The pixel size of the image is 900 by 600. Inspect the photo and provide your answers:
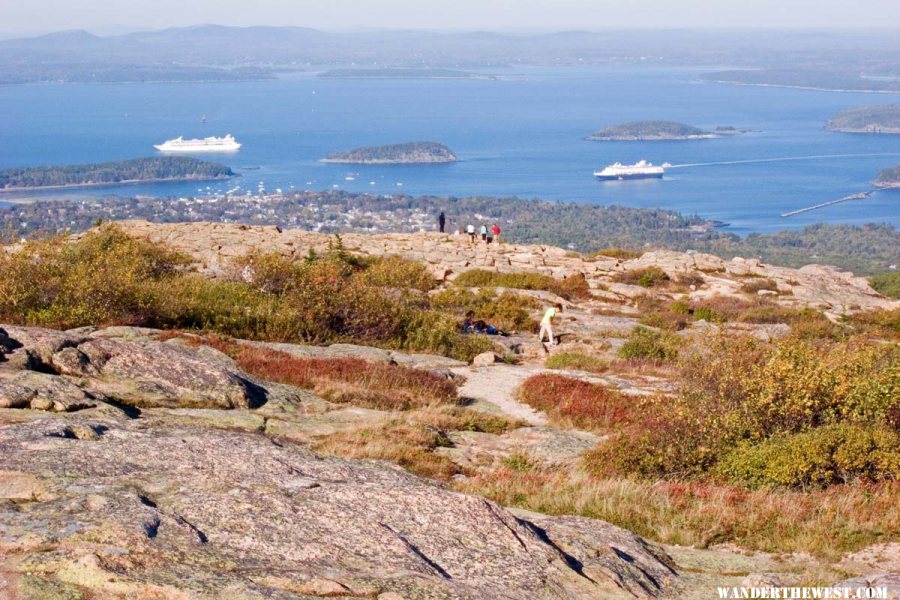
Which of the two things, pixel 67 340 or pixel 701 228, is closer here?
pixel 67 340

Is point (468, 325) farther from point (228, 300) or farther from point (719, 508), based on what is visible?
A: point (719, 508)

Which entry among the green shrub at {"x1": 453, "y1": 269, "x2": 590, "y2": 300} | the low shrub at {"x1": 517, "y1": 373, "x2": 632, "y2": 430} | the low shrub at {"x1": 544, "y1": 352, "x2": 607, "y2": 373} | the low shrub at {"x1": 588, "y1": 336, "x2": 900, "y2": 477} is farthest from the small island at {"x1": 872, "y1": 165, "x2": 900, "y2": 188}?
the low shrub at {"x1": 588, "y1": 336, "x2": 900, "y2": 477}

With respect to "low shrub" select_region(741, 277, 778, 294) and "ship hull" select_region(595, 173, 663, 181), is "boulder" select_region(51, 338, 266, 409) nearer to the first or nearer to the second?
"low shrub" select_region(741, 277, 778, 294)

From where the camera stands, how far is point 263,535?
17.3ft

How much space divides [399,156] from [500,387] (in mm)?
146442

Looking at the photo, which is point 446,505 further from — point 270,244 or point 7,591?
point 270,244

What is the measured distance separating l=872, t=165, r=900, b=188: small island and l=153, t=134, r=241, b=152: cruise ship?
4299 inches

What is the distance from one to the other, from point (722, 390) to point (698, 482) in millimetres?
1639

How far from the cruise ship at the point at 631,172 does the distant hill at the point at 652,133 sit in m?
41.3

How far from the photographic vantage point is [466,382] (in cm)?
1413

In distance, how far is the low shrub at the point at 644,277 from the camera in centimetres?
2970

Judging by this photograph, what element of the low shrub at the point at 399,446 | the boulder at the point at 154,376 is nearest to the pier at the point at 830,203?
the low shrub at the point at 399,446

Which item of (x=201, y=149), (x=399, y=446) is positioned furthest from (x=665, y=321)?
(x=201, y=149)

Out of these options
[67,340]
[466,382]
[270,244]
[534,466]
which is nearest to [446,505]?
[534,466]
